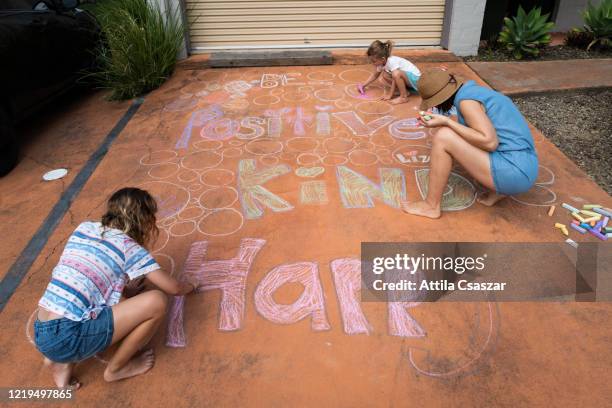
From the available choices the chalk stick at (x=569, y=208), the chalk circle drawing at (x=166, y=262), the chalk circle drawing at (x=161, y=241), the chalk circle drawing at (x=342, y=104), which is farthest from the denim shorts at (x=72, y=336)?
the chalk circle drawing at (x=342, y=104)

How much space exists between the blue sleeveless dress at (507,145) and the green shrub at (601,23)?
4658mm

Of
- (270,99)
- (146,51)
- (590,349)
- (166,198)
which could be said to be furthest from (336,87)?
(590,349)

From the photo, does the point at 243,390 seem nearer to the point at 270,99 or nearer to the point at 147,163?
the point at 147,163

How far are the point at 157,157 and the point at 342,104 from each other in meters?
2.09

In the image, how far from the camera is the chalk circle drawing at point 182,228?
114 inches

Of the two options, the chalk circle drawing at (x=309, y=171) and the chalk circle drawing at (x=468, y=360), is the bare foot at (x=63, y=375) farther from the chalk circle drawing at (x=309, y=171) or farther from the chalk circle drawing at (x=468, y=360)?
the chalk circle drawing at (x=309, y=171)

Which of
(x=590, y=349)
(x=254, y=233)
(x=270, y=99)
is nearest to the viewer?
(x=590, y=349)

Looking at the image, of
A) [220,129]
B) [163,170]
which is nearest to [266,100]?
[220,129]

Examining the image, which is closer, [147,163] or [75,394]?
[75,394]

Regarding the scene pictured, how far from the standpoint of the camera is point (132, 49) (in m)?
5.06

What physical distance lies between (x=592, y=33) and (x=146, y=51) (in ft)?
20.3

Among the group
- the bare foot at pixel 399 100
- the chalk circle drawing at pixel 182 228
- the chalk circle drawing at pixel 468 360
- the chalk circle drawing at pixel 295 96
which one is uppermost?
the bare foot at pixel 399 100

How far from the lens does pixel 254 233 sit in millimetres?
2891

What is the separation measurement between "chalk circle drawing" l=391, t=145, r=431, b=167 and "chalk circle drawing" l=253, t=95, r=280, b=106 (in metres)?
1.73
